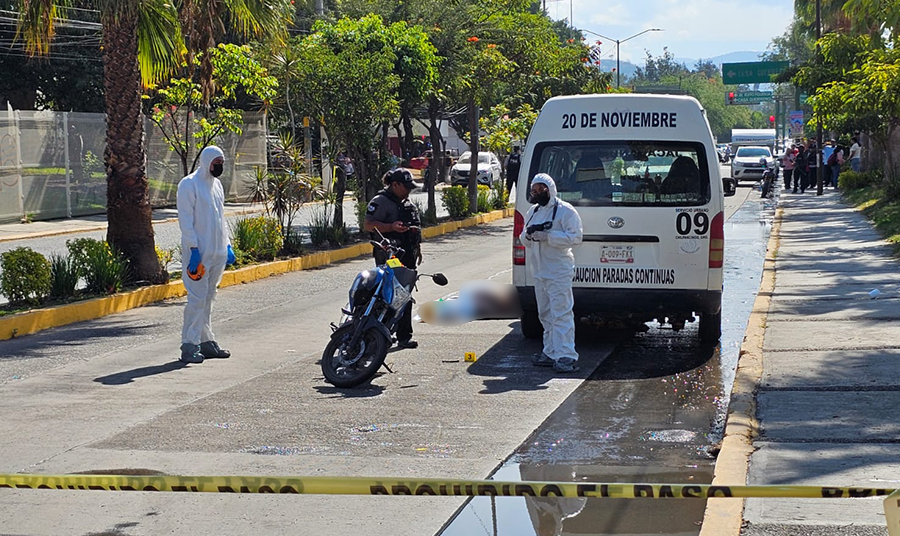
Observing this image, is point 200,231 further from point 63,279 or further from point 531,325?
point 63,279

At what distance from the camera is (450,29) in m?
26.0

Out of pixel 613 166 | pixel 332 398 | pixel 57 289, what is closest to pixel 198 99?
pixel 57 289

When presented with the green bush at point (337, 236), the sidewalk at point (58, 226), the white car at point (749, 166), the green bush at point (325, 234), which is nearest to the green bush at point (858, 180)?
the white car at point (749, 166)

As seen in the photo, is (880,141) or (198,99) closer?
(198,99)

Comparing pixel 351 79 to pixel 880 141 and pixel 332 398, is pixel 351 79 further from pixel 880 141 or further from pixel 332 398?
pixel 880 141

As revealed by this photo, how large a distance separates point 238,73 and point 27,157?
22.8 feet

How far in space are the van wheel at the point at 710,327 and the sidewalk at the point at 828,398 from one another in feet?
1.63

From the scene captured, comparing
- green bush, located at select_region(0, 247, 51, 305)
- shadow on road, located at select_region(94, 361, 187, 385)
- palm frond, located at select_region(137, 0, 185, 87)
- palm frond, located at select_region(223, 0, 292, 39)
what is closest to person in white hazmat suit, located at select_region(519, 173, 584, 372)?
shadow on road, located at select_region(94, 361, 187, 385)

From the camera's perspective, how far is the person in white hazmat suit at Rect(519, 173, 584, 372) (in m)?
9.70

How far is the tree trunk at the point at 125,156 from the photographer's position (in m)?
14.5

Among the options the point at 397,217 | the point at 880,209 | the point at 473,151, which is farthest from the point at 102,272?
the point at 880,209

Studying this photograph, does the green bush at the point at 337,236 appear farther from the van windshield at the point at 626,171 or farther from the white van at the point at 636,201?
the van windshield at the point at 626,171

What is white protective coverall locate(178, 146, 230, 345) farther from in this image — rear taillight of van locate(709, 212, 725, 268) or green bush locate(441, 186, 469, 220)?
green bush locate(441, 186, 469, 220)

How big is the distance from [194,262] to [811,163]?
114 ft
